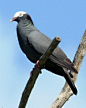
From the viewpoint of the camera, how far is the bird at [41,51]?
7352 millimetres

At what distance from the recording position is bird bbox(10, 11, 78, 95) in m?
7.35

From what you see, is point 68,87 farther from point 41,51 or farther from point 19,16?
point 19,16

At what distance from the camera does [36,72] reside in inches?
249

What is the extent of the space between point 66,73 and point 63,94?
0.75 m

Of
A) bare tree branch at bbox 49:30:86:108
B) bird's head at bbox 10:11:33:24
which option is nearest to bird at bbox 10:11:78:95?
bird's head at bbox 10:11:33:24

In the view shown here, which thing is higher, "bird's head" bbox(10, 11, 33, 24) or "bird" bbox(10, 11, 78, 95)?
"bird's head" bbox(10, 11, 33, 24)

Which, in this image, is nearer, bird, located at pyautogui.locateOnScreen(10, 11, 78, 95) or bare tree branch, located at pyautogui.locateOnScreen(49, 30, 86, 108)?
bird, located at pyautogui.locateOnScreen(10, 11, 78, 95)

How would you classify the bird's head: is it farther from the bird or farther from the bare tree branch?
the bare tree branch

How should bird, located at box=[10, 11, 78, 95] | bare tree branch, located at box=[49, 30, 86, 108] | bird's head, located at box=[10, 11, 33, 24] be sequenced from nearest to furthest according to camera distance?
1. bird, located at box=[10, 11, 78, 95]
2. bare tree branch, located at box=[49, 30, 86, 108]
3. bird's head, located at box=[10, 11, 33, 24]

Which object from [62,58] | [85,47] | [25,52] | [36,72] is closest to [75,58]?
[85,47]

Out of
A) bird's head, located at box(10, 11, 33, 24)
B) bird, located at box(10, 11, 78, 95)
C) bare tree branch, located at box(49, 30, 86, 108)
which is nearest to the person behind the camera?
bird, located at box(10, 11, 78, 95)

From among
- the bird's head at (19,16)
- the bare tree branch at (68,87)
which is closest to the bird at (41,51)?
the bird's head at (19,16)

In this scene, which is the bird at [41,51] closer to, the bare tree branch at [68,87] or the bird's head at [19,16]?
the bird's head at [19,16]

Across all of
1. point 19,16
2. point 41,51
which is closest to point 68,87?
point 41,51
